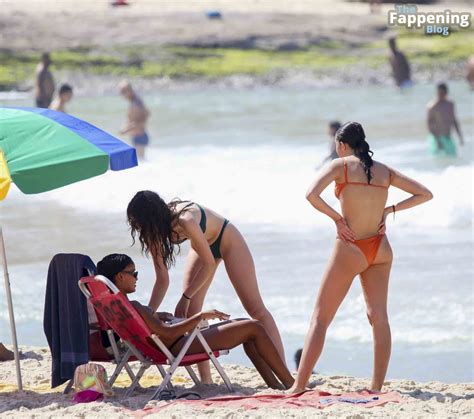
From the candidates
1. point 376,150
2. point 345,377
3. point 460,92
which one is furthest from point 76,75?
A: point 345,377

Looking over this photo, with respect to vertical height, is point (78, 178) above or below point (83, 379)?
above

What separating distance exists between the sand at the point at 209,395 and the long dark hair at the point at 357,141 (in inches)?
44.5

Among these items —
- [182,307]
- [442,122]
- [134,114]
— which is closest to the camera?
[182,307]

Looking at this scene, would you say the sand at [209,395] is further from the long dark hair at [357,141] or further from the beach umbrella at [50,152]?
the long dark hair at [357,141]

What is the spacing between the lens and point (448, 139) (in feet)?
53.4

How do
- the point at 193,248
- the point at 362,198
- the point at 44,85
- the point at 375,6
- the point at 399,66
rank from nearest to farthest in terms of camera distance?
the point at 362,198 → the point at 193,248 → the point at 44,85 → the point at 399,66 → the point at 375,6

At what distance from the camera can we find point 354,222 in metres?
5.61

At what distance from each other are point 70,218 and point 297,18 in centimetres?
3257

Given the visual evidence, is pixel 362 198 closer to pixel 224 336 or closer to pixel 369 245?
pixel 369 245

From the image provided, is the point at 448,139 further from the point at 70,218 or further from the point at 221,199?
the point at 70,218

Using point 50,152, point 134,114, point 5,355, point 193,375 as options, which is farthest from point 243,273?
point 134,114

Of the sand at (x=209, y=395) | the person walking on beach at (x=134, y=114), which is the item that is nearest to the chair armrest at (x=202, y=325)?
the sand at (x=209, y=395)

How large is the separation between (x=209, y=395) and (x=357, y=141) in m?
1.48

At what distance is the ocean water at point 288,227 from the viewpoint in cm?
814
